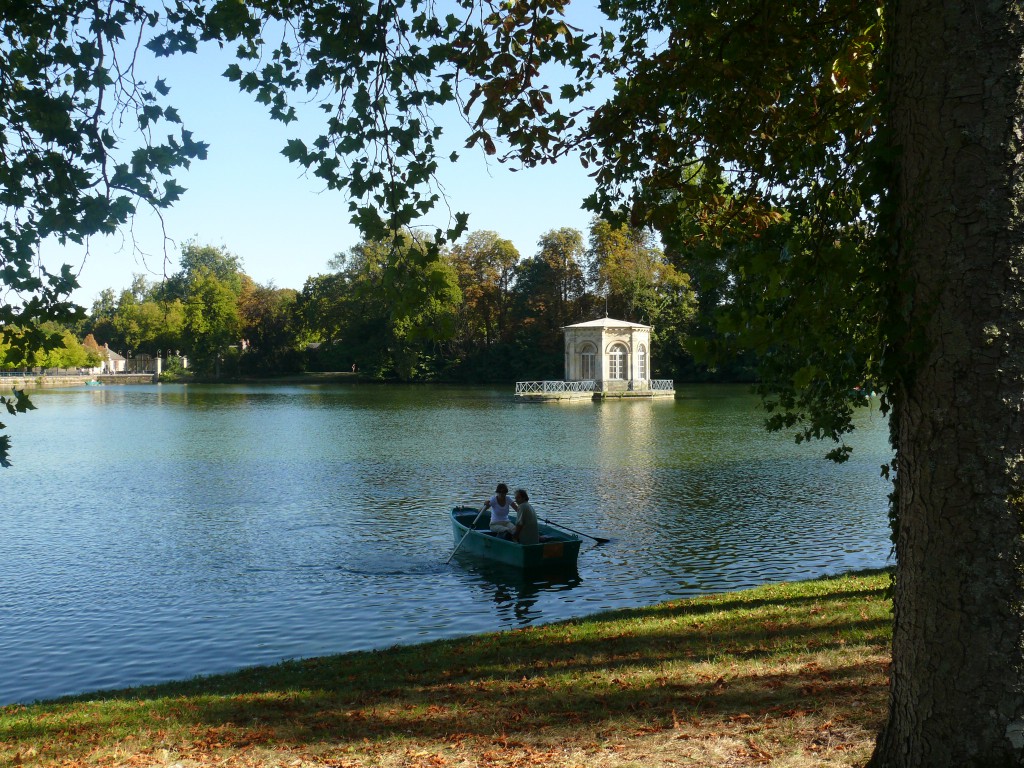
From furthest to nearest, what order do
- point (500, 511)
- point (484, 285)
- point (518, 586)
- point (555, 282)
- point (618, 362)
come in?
point (484, 285) < point (555, 282) < point (618, 362) < point (500, 511) < point (518, 586)

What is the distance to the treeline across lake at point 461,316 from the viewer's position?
7375cm

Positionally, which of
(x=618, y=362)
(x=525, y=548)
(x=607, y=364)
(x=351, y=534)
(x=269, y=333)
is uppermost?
(x=269, y=333)

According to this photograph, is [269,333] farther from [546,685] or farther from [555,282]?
[546,685]

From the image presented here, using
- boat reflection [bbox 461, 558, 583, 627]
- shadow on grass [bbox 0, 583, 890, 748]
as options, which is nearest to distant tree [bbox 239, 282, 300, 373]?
boat reflection [bbox 461, 558, 583, 627]

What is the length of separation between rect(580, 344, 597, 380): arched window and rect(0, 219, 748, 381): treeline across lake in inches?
286

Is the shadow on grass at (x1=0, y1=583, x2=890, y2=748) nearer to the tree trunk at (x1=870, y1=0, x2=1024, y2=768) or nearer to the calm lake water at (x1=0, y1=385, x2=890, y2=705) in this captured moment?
the tree trunk at (x1=870, y1=0, x2=1024, y2=768)

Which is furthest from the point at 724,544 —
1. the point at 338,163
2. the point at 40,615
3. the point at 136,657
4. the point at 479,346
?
the point at 479,346

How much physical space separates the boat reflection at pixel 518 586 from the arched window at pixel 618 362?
150 ft

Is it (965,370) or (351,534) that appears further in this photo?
(351,534)

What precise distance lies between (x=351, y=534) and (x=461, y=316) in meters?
69.0

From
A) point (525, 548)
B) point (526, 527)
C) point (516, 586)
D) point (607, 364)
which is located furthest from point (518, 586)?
point (607, 364)

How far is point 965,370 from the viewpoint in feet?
11.6

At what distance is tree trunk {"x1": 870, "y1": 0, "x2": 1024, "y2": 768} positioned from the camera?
3496 mm

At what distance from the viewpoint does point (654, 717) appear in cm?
560
